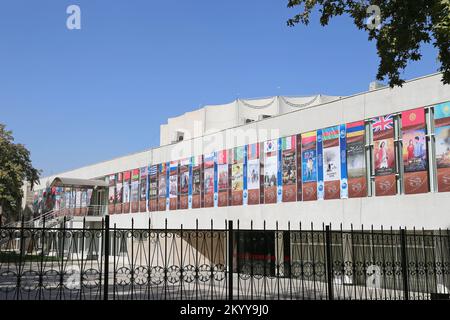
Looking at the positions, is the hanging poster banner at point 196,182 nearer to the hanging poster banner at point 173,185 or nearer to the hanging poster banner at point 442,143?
the hanging poster banner at point 173,185

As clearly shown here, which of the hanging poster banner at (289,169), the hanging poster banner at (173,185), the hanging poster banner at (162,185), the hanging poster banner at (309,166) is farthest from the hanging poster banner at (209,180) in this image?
the hanging poster banner at (309,166)

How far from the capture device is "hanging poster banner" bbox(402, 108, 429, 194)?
798 inches

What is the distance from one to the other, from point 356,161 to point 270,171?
583 centimetres

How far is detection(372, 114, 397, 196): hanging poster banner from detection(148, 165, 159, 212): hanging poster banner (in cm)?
1918

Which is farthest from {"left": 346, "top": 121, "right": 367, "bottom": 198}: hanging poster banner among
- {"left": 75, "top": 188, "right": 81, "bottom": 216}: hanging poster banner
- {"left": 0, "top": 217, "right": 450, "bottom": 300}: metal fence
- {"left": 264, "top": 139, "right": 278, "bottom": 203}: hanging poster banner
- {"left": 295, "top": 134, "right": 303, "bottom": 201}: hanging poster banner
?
{"left": 75, "top": 188, "right": 81, "bottom": 216}: hanging poster banner

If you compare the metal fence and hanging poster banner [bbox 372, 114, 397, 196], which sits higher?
hanging poster banner [bbox 372, 114, 397, 196]

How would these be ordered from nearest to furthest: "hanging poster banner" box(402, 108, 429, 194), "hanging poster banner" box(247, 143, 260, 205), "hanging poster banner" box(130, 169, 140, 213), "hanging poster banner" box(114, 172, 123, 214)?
1. "hanging poster banner" box(402, 108, 429, 194)
2. "hanging poster banner" box(247, 143, 260, 205)
3. "hanging poster banner" box(130, 169, 140, 213)
4. "hanging poster banner" box(114, 172, 123, 214)

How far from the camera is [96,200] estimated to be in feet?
154

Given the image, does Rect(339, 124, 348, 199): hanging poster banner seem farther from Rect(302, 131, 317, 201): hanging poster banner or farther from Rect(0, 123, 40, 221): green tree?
Rect(0, 123, 40, 221): green tree

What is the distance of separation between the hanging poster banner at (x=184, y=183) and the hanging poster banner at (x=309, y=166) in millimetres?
10826

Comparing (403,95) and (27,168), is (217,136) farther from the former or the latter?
(27,168)

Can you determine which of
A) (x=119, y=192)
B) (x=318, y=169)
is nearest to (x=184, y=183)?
(x=119, y=192)
